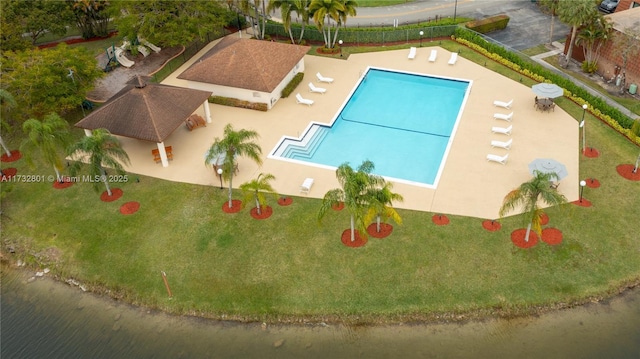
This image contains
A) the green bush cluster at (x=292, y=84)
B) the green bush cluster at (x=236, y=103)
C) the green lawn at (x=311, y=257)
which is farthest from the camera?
the green bush cluster at (x=292, y=84)

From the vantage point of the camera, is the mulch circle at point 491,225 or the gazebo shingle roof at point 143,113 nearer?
the mulch circle at point 491,225

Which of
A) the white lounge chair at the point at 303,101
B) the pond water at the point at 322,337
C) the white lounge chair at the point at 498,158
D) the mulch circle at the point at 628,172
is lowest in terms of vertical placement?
the pond water at the point at 322,337

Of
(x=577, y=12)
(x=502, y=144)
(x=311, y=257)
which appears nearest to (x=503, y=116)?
(x=502, y=144)

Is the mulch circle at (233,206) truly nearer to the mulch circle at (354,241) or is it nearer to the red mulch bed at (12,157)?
the mulch circle at (354,241)

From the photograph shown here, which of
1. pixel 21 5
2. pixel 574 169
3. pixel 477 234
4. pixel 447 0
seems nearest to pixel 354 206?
pixel 477 234

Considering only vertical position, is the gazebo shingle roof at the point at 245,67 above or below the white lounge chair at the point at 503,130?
above

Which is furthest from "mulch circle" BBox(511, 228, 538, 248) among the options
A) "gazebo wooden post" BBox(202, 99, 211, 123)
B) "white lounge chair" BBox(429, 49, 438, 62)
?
"gazebo wooden post" BBox(202, 99, 211, 123)

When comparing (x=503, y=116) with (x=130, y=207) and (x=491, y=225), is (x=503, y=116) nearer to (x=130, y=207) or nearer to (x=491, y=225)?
(x=491, y=225)

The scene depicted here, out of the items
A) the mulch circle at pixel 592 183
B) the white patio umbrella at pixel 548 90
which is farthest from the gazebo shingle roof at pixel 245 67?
the mulch circle at pixel 592 183
